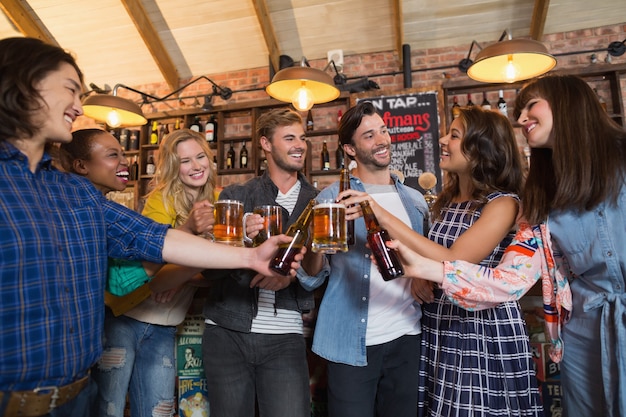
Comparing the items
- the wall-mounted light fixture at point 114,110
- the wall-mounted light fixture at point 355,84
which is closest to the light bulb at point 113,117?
the wall-mounted light fixture at point 114,110

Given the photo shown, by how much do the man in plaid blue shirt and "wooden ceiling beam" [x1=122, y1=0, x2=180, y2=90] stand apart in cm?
429

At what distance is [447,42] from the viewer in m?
5.04

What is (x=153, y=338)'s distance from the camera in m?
1.69

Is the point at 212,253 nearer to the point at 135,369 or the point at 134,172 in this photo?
the point at 135,369

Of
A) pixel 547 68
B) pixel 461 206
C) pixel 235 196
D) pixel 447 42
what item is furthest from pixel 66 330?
pixel 447 42

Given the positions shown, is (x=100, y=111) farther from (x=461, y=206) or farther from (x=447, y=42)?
(x=447, y=42)

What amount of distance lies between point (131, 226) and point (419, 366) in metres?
1.12

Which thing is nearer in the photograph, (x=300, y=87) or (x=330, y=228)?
(x=330, y=228)

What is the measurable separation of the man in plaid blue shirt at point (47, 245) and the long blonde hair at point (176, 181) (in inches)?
26.7

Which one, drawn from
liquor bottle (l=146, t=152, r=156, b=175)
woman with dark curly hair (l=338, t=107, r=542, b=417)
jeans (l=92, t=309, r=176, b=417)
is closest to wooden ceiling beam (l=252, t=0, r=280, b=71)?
liquor bottle (l=146, t=152, r=156, b=175)

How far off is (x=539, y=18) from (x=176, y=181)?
437 centimetres

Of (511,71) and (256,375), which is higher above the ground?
(511,71)

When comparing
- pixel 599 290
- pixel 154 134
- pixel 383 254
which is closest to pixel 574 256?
pixel 599 290

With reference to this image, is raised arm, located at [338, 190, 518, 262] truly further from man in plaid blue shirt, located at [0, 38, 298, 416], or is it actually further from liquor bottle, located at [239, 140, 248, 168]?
liquor bottle, located at [239, 140, 248, 168]
